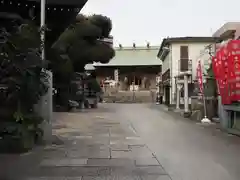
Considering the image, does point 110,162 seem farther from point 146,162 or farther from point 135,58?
point 135,58

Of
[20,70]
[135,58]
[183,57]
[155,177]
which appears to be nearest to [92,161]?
[155,177]

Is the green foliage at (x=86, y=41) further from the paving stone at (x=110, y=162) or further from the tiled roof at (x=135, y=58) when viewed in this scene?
the tiled roof at (x=135, y=58)

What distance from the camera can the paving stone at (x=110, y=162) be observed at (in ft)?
26.1

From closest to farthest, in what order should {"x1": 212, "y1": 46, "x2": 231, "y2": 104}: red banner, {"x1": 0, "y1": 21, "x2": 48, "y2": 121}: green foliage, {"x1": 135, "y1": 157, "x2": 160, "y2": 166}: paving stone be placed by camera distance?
{"x1": 135, "y1": 157, "x2": 160, "y2": 166}: paving stone → {"x1": 0, "y1": 21, "x2": 48, "y2": 121}: green foliage → {"x1": 212, "y1": 46, "x2": 231, "y2": 104}: red banner

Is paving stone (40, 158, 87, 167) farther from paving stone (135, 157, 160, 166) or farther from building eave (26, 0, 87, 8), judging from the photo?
building eave (26, 0, 87, 8)

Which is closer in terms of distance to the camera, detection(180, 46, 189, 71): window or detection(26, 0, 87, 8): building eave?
detection(26, 0, 87, 8): building eave

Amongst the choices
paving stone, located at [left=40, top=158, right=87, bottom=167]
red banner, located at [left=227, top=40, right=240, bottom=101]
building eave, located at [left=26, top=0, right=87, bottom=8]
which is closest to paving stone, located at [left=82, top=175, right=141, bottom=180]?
paving stone, located at [left=40, top=158, right=87, bottom=167]

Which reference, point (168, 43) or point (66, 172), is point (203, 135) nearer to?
point (66, 172)

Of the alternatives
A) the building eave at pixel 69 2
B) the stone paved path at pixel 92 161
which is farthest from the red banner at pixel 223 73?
the building eave at pixel 69 2

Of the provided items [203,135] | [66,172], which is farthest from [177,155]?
[203,135]

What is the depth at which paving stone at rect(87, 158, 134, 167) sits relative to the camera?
7.96 meters

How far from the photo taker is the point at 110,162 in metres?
8.27

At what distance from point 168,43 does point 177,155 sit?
1234 inches

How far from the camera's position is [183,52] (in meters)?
38.9
